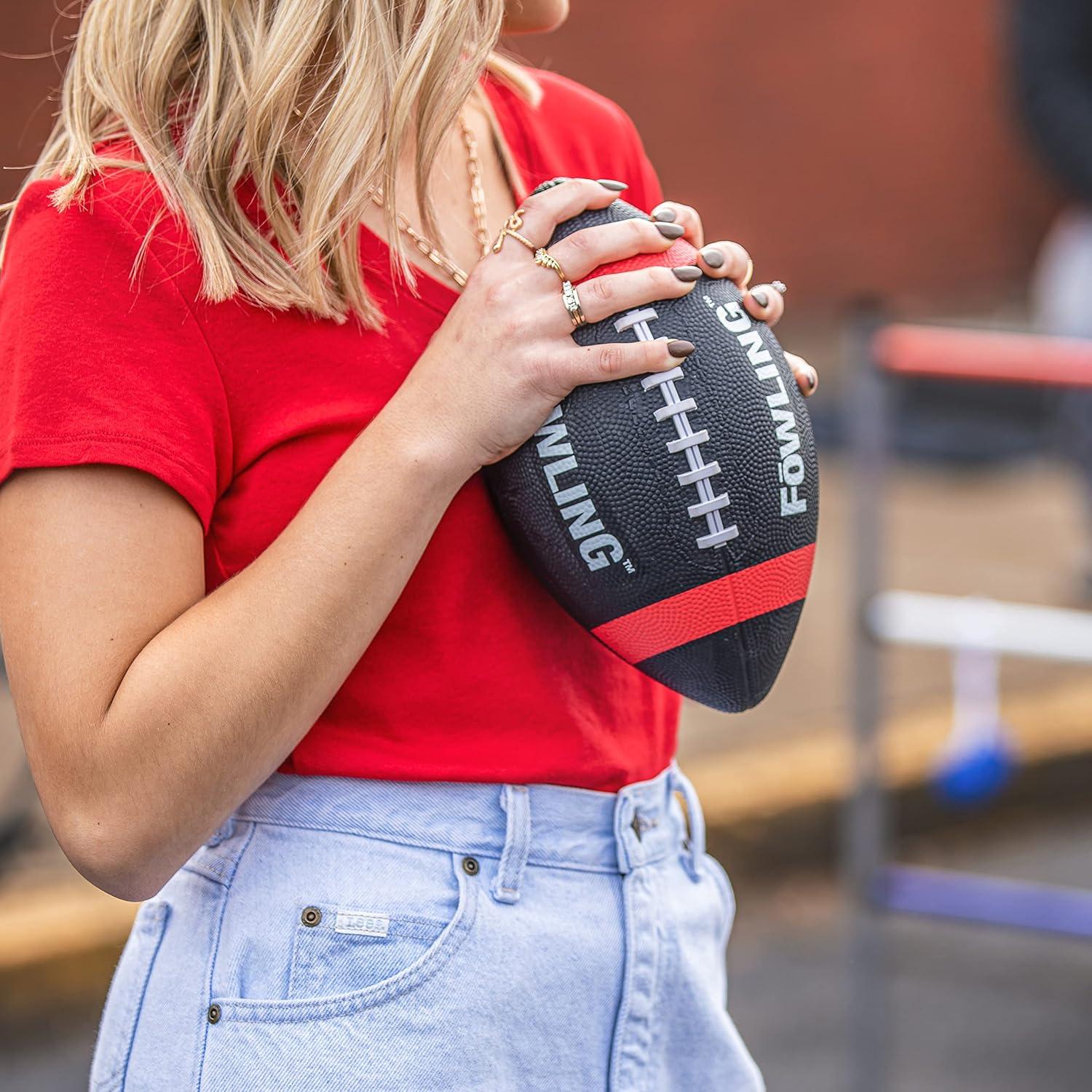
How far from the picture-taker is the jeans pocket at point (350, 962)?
1.38m

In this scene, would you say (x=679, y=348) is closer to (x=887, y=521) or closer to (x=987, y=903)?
(x=987, y=903)

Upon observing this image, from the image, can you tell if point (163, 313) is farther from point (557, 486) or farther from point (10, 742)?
point (10, 742)

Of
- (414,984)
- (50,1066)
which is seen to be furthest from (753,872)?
(414,984)

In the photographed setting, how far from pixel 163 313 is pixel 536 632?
45cm

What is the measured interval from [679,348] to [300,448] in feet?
1.12

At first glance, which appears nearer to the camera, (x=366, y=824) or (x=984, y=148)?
(x=366, y=824)

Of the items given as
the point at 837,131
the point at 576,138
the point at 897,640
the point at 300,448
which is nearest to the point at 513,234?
the point at 300,448

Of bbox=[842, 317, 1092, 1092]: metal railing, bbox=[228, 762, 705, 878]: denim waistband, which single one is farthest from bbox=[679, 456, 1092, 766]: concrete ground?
bbox=[228, 762, 705, 878]: denim waistband

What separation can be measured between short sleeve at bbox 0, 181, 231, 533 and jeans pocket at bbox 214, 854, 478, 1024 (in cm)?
37

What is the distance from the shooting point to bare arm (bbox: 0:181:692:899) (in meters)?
1.29

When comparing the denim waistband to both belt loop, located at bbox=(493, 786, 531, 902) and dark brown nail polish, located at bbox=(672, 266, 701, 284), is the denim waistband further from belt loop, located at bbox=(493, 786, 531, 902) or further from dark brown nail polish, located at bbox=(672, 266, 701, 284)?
dark brown nail polish, located at bbox=(672, 266, 701, 284)

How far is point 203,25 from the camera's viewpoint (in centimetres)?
141

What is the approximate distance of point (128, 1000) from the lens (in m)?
1.47

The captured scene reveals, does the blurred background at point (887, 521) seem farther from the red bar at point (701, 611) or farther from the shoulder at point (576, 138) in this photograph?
the red bar at point (701, 611)
